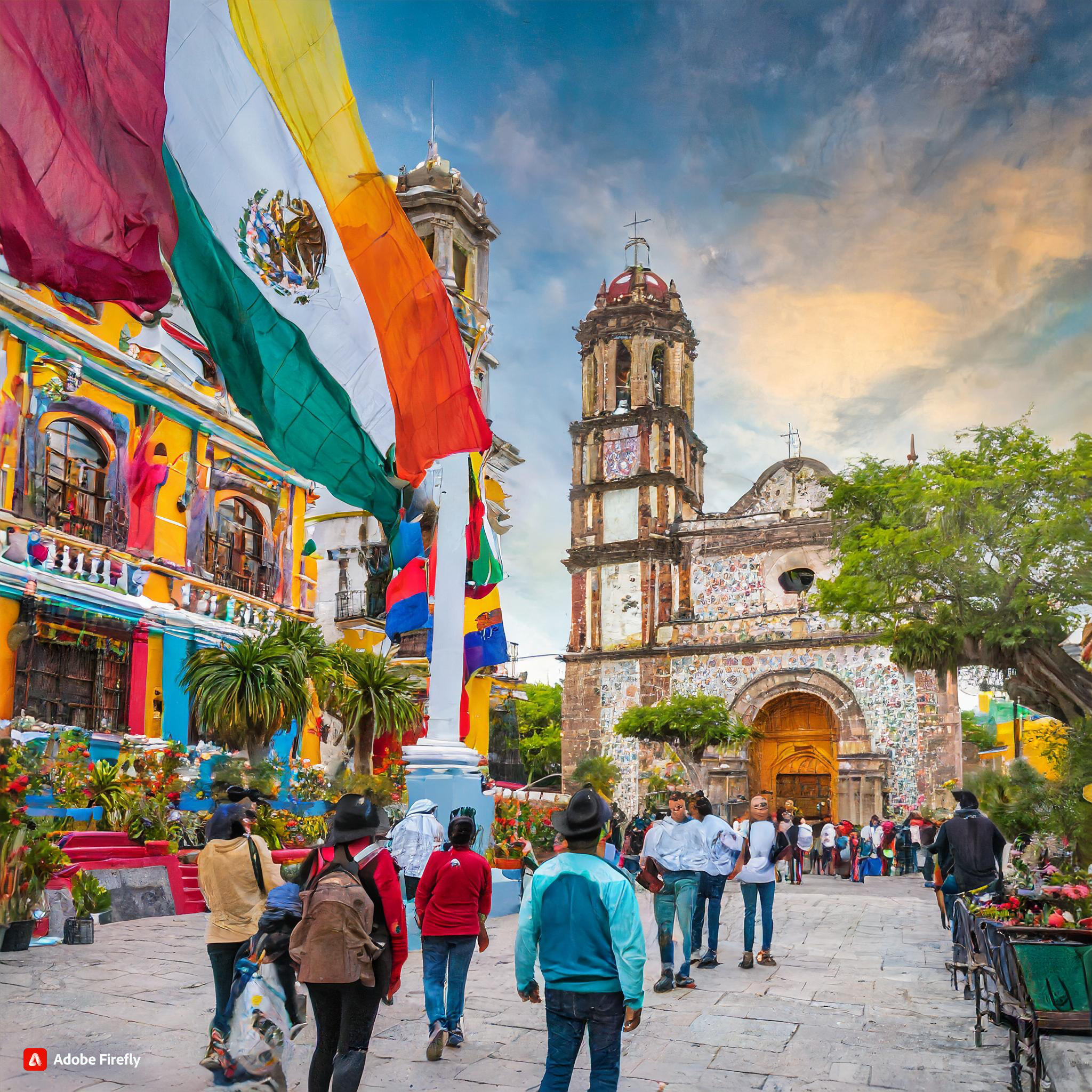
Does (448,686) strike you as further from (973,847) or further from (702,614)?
(702,614)

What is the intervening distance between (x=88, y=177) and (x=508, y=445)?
80.6ft

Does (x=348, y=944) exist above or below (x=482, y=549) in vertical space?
below

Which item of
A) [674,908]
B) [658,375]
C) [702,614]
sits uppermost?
[658,375]

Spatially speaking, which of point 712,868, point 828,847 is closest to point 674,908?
point 712,868

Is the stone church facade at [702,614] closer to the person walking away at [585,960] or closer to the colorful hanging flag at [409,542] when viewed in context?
the colorful hanging flag at [409,542]

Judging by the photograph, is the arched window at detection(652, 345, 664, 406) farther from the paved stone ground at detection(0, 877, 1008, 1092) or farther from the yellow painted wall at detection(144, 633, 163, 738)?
the paved stone ground at detection(0, 877, 1008, 1092)

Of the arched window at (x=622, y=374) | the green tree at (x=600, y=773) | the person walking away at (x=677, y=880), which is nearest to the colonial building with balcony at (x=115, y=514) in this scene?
the person walking away at (x=677, y=880)

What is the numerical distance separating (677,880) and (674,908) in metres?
0.23

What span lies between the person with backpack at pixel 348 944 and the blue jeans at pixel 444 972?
1.41 m

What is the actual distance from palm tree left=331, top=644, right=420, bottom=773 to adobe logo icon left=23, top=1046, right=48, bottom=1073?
1322cm

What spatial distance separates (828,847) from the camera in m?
24.1

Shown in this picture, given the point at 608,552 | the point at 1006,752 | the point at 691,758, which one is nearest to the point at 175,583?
the point at 691,758

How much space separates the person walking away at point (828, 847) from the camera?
23797mm

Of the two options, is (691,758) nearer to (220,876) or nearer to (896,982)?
(896,982)
